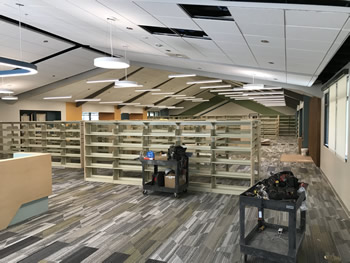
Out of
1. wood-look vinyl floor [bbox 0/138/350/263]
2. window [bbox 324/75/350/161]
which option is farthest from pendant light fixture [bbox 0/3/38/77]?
window [bbox 324/75/350/161]

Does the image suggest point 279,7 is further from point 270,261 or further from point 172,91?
point 172,91

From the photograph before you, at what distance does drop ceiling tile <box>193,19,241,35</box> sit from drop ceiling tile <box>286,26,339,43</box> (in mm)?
741

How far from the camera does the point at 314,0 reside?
285 cm

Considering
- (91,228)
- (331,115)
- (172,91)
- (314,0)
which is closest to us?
(314,0)

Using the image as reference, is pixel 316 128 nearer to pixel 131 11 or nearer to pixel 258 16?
pixel 258 16


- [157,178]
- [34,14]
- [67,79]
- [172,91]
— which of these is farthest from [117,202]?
[172,91]

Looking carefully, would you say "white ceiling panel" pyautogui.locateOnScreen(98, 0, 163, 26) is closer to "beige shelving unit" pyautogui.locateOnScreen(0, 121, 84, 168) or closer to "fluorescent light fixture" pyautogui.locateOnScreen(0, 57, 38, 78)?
"fluorescent light fixture" pyautogui.locateOnScreen(0, 57, 38, 78)

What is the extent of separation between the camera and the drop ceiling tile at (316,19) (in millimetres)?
2791

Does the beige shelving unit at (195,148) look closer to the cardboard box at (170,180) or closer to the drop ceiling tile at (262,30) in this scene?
the cardboard box at (170,180)

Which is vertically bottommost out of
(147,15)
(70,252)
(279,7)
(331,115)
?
(70,252)

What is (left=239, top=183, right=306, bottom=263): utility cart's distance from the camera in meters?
3.04

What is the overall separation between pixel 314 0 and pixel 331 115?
17.6ft

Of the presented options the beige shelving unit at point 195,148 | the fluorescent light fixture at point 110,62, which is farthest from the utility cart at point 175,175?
the fluorescent light fixture at point 110,62

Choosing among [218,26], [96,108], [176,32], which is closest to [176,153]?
[176,32]
